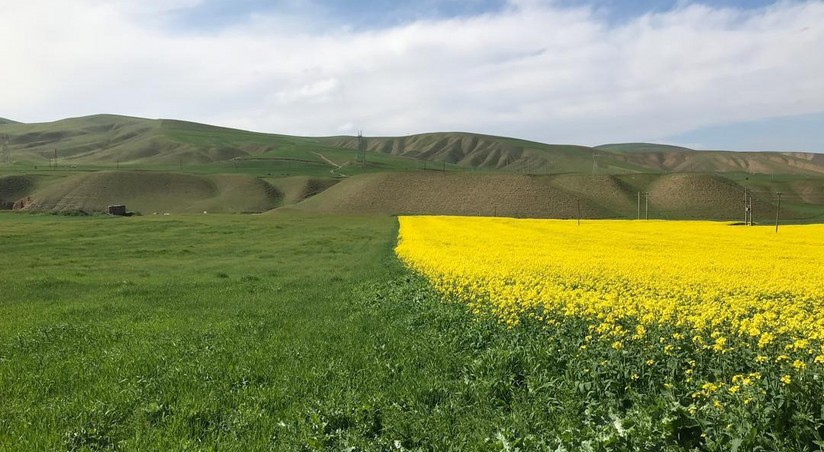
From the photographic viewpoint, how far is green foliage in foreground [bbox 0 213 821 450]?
622 centimetres

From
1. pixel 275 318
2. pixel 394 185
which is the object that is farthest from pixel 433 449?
pixel 394 185

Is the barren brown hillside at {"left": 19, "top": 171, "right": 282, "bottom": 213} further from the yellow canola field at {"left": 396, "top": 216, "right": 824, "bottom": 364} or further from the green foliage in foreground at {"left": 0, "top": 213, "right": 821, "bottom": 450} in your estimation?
the green foliage in foreground at {"left": 0, "top": 213, "right": 821, "bottom": 450}

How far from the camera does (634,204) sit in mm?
127312

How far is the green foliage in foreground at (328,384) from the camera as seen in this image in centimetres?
622

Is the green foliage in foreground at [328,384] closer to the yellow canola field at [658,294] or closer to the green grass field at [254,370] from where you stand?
the green grass field at [254,370]

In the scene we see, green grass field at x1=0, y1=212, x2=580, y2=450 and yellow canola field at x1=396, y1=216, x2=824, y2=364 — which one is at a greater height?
yellow canola field at x1=396, y1=216, x2=824, y2=364

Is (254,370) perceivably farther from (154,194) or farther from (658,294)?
(154,194)

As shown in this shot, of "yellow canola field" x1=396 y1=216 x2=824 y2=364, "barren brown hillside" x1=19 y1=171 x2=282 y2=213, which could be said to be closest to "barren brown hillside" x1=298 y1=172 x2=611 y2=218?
"barren brown hillside" x1=19 y1=171 x2=282 y2=213

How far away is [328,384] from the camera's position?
29.3ft

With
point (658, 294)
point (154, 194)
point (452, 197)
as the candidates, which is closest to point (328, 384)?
point (658, 294)

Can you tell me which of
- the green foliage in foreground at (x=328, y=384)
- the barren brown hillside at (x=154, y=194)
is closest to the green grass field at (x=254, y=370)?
the green foliage in foreground at (x=328, y=384)

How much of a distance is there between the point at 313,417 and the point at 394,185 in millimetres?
127444

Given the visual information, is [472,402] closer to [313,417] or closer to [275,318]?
[313,417]

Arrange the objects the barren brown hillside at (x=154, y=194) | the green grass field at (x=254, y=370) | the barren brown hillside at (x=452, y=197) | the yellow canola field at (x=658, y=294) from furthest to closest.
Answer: the barren brown hillside at (x=154, y=194) → the barren brown hillside at (x=452, y=197) → the yellow canola field at (x=658, y=294) → the green grass field at (x=254, y=370)
